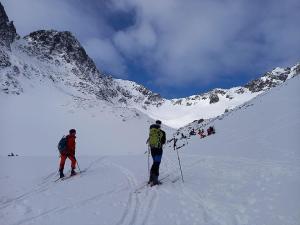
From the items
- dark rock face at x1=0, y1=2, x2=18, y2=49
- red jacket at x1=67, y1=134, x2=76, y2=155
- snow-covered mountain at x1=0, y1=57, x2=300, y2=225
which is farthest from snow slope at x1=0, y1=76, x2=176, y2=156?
snow-covered mountain at x1=0, y1=57, x2=300, y2=225

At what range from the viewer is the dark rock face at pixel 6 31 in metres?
96.8

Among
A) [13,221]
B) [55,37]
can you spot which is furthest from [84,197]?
[55,37]

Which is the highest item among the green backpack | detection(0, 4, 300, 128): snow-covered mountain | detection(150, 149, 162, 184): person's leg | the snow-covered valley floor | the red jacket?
detection(0, 4, 300, 128): snow-covered mountain

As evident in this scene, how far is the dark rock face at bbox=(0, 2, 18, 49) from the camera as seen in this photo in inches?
3812

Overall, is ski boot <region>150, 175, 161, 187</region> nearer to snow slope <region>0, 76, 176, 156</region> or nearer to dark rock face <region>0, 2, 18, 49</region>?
snow slope <region>0, 76, 176, 156</region>

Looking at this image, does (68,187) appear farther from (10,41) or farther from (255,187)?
(10,41)

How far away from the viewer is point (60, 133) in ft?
196

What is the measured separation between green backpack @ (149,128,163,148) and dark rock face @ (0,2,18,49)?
293 feet

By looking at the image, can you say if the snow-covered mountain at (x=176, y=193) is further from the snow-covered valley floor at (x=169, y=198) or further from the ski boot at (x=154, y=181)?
the ski boot at (x=154, y=181)

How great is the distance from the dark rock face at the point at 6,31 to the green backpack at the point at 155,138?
3517 inches

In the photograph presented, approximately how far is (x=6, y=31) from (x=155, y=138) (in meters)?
101

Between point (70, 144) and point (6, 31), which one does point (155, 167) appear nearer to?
point (70, 144)

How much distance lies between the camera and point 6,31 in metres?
102

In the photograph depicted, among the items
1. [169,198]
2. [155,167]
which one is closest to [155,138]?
[155,167]
